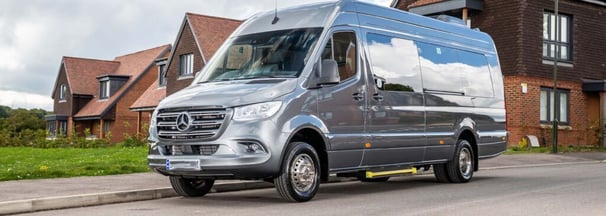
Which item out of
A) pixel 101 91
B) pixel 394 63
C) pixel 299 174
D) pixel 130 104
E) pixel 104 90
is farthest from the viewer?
pixel 101 91

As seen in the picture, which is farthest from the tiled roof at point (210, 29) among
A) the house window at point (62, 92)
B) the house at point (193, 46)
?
the house window at point (62, 92)

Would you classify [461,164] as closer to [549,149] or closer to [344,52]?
[344,52]

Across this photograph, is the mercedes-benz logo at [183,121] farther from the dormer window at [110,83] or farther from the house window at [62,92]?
the house window at [62,92]

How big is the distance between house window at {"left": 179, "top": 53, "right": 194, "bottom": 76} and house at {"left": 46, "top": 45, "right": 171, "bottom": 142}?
29.2ft

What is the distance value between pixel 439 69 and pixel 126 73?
43737 millimetres

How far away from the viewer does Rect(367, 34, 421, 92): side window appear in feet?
36.3

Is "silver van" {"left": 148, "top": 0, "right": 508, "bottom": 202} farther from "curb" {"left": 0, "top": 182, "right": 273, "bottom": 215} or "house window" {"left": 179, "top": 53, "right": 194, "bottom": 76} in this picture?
"house window" {"left": 179, "top": 53, "right": 194, "bottom": 76}

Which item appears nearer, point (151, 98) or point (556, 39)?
point (556, 39)

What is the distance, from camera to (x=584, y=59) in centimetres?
3047

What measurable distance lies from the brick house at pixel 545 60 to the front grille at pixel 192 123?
20.4 meters

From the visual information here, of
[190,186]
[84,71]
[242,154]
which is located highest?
[84,71]

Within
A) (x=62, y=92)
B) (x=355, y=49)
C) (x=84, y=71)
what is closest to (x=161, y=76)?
(x=84, y=71)

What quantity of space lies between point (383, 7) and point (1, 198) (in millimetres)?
6059

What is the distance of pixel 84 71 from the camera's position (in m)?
56.6
